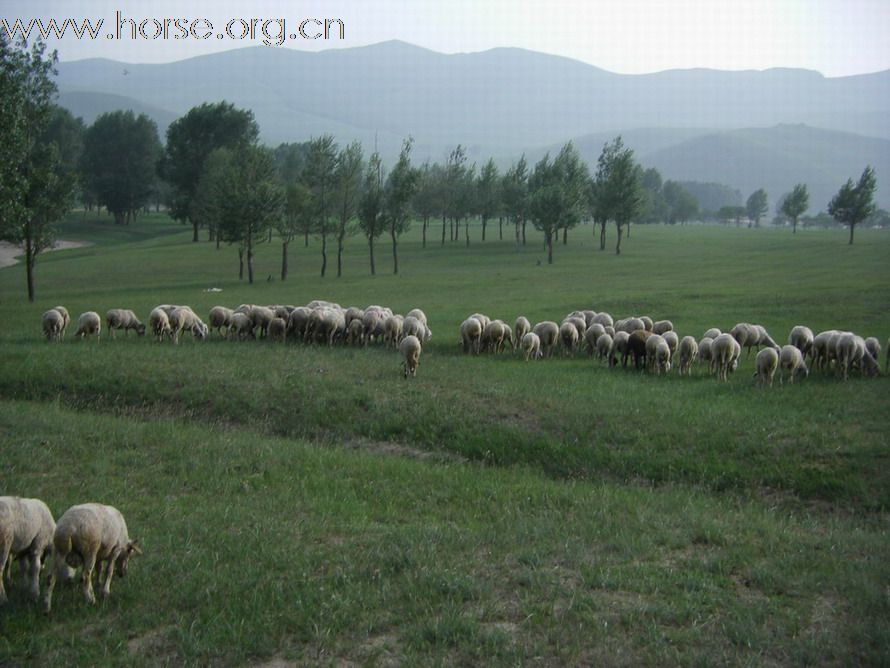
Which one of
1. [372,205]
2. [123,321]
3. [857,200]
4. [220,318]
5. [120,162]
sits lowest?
[123,321]

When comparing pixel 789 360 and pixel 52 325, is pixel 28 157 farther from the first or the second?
pixel 789 360

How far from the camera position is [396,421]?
17.2 m

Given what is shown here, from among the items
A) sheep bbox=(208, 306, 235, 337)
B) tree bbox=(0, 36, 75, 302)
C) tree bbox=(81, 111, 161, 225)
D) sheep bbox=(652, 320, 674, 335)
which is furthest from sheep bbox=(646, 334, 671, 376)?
tree bbox=(81, 111, 161, 225)

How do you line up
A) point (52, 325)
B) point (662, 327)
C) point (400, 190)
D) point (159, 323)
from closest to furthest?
point (52, 325)
point (662, 327)
point (159, 323)
point (400, 190)

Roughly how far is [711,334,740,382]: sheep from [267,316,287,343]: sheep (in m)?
14.9

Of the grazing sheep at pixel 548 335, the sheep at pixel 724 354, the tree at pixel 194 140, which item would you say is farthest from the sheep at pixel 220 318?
the tree at pixel 194 140

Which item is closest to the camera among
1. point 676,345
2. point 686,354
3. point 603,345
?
point 686,354

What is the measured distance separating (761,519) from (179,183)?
94750 mm

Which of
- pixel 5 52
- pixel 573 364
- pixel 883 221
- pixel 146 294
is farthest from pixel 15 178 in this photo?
pixel 883 221

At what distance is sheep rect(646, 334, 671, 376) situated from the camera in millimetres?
21781

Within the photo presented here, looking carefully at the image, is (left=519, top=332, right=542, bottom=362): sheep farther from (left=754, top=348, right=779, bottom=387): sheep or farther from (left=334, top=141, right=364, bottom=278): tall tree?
(left=334, top=141, right=364, bottom=278): tall tree

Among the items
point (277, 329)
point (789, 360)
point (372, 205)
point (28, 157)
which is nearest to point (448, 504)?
point (789, 360)

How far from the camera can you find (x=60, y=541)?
26.3 ft

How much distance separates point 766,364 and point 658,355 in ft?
10.5
